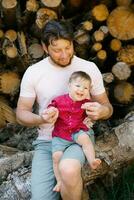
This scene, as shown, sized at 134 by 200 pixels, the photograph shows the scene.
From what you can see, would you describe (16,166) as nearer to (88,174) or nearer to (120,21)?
(88,174)

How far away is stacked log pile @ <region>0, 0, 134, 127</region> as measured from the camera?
12.3 ft

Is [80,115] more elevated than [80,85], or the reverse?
[80,85]

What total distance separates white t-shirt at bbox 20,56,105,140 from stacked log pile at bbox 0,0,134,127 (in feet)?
1.92

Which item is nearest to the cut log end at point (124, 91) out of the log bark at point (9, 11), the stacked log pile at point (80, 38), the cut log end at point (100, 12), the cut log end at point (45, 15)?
the stacked log pile at point (80, 38)

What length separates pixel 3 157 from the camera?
360 cm

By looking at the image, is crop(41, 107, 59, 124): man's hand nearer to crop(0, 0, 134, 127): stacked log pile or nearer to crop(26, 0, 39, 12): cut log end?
crop(0, 0, 134, 127): stacked log pile

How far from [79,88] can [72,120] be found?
20cm

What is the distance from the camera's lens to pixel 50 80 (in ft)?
10.5

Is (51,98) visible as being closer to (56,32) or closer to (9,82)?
(56,32)

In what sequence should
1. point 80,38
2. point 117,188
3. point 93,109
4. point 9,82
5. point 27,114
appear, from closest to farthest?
point 93,109
point 27,114
point 117,188
point 80,38
point 9,82

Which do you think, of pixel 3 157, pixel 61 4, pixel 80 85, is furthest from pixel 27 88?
pixel 61 4

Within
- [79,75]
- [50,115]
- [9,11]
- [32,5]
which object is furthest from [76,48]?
[50,115]

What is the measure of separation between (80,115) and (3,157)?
0.79 meters

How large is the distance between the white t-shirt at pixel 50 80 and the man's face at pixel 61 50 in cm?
9
